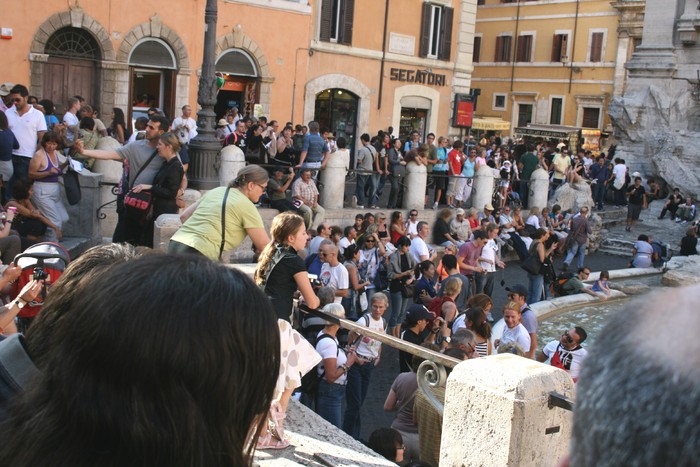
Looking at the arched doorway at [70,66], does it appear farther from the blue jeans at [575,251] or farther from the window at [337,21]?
the blue jeans at [575,251]

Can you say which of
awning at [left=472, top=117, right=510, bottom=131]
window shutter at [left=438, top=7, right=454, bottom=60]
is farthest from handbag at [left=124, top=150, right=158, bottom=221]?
awning at [left=472, top=117, right=510, bottom=131]

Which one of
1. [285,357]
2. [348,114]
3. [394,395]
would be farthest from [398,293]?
[348,114]

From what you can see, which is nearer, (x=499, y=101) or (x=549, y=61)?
(x=549, y=61)

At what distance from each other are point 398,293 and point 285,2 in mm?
14872

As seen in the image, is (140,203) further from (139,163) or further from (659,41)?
(659,41)

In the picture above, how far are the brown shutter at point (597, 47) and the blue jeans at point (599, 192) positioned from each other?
2085cm

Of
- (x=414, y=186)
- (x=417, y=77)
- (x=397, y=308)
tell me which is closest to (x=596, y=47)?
(x=417, y=77)

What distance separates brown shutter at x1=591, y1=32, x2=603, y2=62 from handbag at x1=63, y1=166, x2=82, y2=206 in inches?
1494

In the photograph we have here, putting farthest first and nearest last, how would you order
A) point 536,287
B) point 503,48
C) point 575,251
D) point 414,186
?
point 503,48
point 575,251
point 414,186
point 536,287

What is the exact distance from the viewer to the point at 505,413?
434cm

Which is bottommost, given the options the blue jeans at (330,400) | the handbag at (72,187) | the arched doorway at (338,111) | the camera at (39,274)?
the blue jeans at (330,400)

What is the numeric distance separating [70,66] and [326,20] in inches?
349

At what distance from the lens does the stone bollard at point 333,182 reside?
1647cm

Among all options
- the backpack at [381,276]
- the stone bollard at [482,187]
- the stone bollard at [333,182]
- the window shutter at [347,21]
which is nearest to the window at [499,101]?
the window shutter at [347,21]
